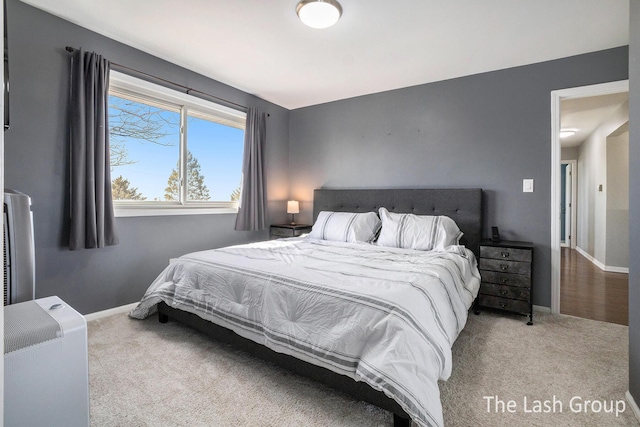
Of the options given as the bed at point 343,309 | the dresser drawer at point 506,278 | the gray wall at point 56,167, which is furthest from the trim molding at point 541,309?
the gray wall at point 56,167

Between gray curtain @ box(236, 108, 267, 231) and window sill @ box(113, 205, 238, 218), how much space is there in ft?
0.57

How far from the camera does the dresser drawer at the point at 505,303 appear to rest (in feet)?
9.19

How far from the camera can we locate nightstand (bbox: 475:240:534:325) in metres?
2.78

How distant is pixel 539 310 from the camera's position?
3096 millimetres

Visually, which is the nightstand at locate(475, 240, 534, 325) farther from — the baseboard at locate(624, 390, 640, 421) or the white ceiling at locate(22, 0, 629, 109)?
the white ceiling at locate(22, 0, 629, 109)

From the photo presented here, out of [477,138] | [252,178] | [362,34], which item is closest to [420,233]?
[477,138]

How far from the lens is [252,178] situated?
4051 mm

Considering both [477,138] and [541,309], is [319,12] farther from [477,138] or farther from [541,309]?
[541,309]

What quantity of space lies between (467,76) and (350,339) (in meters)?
3.19

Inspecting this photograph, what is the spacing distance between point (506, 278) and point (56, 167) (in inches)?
155

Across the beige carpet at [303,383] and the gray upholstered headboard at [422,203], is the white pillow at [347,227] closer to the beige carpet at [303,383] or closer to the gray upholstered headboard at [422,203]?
the gray upholstered headboard at [422,203]

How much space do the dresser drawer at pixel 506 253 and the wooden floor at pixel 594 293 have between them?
2.85ft

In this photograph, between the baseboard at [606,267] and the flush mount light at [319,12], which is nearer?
the flush mount light at [319,12]

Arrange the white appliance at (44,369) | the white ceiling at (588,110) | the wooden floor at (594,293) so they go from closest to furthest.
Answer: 1. the white appliance at (44,369)
2. the wooden floor at (594,293)
3. the white ceiling at (588,110)
